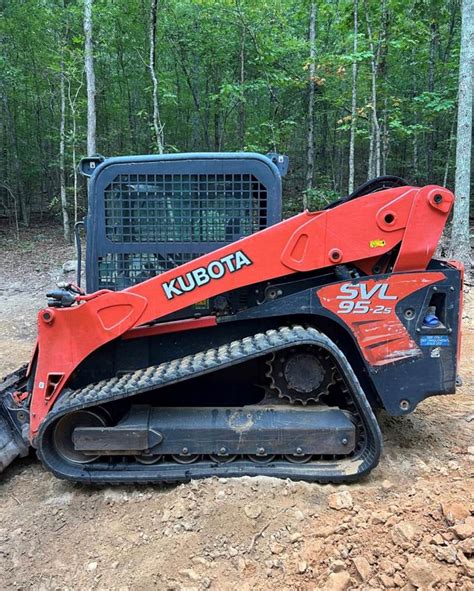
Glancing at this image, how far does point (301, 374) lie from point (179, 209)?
142 cm

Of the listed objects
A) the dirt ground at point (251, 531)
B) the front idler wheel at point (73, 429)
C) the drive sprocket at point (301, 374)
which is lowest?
the dirt ground at point (251, 531)

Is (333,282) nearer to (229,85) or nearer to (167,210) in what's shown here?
(167,210)

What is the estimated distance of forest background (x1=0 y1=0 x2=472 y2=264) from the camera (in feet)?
41.0

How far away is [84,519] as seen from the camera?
2.78 metres

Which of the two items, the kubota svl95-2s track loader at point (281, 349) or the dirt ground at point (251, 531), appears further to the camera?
the kubota svl95-2s track loader at point (281, 349)

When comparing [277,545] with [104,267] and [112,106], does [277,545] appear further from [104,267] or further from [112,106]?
[112,106]

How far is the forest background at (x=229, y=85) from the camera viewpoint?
12484 millimetres

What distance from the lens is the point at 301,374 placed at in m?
2.99

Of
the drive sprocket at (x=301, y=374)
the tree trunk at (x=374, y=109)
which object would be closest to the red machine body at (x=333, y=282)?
the drive sprocket at (x=301, y=374)

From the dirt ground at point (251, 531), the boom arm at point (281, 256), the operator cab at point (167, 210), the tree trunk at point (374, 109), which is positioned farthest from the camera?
the tree trunk at point (374, 109)

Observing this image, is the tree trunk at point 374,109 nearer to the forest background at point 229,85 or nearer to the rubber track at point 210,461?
the forest background at point 229,85

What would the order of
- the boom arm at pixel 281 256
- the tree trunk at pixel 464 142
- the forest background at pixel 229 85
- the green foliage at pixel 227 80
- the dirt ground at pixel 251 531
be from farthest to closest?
the green foliage at pixel 227 80
the forest background at pixel 229 85
the tree trunk at pixel 464 142
the boom arm at pixel 281 256
the dirt ground at pixel 251 531

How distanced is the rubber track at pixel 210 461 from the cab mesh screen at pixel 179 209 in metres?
0.85

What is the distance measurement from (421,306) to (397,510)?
1.18 m
